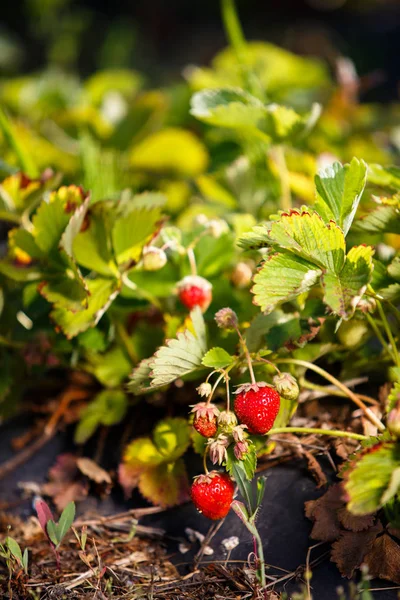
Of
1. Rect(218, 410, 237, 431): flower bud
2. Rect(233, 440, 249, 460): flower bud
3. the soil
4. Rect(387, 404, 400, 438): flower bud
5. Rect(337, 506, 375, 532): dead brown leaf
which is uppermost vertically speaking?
Rect(387, 404, 400, 438): flower bud

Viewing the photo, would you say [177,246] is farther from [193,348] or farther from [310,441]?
[310,441]

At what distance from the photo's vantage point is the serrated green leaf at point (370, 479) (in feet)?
1.82

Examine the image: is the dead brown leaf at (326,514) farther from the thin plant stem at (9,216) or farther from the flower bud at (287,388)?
the thin plant stem at (9,216)

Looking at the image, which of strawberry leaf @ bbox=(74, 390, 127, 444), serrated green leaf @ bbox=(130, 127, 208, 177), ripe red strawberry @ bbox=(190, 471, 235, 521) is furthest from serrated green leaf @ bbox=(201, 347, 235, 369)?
serrated green leaf @ bbox=(130, 127, 208, 177)

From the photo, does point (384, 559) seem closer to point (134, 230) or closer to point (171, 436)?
point (171, 436)

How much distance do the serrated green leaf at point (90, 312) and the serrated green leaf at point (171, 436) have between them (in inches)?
7.9

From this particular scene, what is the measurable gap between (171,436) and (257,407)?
0.85 feet

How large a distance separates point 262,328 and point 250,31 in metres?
3.85

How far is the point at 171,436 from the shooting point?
0.87m

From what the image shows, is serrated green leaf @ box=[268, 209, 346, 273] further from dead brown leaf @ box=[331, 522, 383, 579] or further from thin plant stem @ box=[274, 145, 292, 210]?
thin plant stem @ box=[274, 145, 292, 210]

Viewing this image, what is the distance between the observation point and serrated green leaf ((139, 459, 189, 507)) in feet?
2.78

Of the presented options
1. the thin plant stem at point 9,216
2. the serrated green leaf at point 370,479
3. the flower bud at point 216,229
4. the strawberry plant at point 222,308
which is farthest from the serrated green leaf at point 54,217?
the serrated green leaf at point 370,479

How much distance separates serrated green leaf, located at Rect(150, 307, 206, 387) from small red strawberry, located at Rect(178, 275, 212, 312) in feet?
0.33

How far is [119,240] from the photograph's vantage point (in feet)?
2.92
